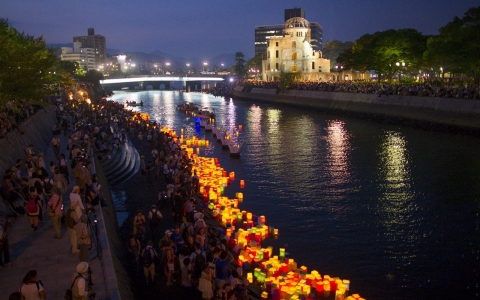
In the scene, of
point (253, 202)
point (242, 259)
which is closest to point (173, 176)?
point (253, 202)

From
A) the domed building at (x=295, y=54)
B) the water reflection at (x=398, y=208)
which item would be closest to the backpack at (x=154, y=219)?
the water reflection at (x=398, y=208)

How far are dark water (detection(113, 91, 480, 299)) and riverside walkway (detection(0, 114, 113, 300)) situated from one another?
758 centimetres

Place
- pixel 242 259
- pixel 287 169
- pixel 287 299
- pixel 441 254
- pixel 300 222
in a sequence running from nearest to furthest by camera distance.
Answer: pixel 287 299, pixel 242 259, pixel 441 254, pixel 300 222, pixel 287 169

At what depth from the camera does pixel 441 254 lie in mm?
15500

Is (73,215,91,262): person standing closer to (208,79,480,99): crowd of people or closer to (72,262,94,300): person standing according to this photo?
(72,262,94,300): person standing

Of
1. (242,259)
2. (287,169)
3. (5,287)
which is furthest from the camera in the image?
(287,169)

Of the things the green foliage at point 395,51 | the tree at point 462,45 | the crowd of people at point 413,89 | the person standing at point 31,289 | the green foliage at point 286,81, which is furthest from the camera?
the green foliage at point 286,81

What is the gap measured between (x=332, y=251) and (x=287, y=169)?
12932 mm

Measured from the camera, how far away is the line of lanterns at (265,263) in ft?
40.9

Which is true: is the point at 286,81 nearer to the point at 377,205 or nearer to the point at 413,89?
the point at 413,89

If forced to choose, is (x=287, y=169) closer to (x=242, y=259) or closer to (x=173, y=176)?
(x=173, y=176)

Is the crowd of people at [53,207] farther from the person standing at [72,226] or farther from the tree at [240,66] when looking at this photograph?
the tree at [240,66]

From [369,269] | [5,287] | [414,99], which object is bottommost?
[369,269]

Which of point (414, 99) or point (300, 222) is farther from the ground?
point (414, 99)
